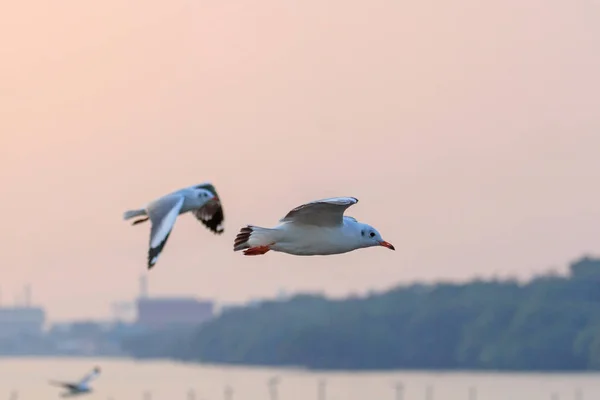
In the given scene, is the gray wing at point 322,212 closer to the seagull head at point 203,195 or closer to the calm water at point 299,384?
the seagull head at point 203,195

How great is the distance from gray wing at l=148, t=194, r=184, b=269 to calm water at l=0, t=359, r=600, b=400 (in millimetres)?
94927

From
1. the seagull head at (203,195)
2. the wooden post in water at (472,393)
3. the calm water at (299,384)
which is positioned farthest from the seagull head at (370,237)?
the wooden post in water at (472,393)

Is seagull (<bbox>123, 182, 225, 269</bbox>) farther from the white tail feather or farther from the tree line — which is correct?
the tree line

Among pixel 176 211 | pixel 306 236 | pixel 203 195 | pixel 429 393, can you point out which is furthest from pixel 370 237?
pixel 429 393

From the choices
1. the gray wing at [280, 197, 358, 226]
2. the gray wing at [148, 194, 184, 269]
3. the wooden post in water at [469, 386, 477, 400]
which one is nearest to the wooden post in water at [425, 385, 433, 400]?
the wooden post in water at [469, 386, 477, 400]

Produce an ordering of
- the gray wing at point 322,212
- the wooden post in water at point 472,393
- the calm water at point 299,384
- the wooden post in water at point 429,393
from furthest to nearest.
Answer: the wooden post in water at point 429,393, the calm water at point 299,384, the wooden post in water at point 472,393, the gray wing at point 322,212

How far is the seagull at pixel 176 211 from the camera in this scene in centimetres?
2072

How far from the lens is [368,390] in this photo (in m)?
134

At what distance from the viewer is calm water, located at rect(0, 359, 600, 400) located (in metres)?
126

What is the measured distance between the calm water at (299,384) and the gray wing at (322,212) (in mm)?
96372

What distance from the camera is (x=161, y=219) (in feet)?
69.5

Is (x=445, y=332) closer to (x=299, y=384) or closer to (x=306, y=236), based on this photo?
(x=299, y=384)

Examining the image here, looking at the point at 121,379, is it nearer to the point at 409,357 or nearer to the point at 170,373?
the point at 170,373

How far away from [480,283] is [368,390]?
30.1 metres
